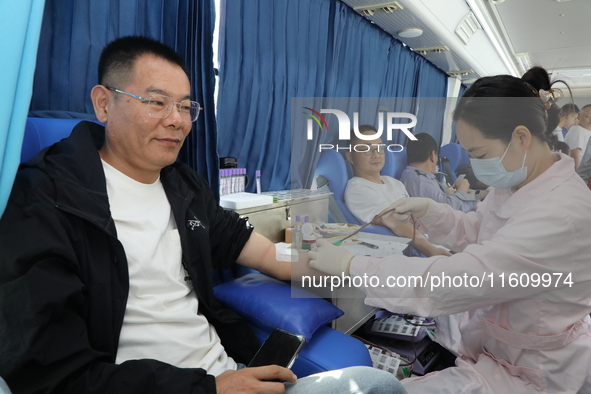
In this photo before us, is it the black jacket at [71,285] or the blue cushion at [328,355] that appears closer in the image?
the black jacket at [71,285]

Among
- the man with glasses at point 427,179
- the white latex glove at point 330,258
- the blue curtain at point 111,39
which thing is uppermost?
the blue curtain at point 111,39

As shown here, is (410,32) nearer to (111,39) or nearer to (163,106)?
(111,39)

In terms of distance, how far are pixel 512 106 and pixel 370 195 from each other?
441mm

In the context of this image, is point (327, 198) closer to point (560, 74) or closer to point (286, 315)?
point (286, 315)

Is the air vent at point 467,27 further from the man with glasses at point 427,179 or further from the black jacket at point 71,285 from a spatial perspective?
the black jacket at point 71,285

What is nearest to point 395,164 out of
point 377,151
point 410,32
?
point 377,151

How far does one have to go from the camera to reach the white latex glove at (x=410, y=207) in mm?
1066

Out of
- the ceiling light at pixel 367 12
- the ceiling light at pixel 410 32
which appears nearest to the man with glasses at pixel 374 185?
the ceiling light at pixel 367 12

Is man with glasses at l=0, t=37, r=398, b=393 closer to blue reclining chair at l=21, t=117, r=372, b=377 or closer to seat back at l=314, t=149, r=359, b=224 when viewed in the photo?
blue reclining chair at l=21, t=117, r=372, b=377

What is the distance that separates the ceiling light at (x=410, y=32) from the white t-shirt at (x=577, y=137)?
236 centimetres

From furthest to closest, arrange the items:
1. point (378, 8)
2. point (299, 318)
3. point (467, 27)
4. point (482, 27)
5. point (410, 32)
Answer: point (482, 27) → point (467, 27) → point (410, 32) → point (378, 8) → point (299, 318)

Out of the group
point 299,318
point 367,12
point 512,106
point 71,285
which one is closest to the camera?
point 71,285

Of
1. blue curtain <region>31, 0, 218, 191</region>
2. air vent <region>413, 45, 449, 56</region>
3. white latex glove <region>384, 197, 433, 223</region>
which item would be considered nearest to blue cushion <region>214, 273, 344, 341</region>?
white latex glove <region>384, 197, 433, 223</region>

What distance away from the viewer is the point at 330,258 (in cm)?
110
